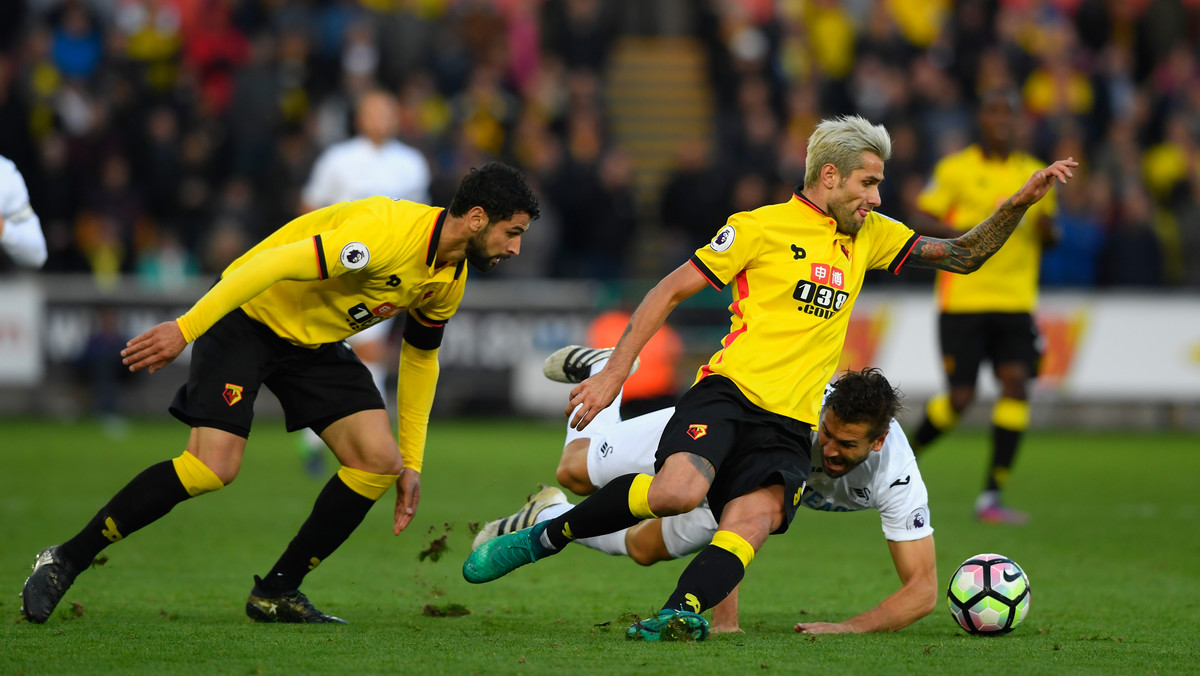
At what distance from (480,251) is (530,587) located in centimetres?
199

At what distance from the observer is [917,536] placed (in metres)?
5.45

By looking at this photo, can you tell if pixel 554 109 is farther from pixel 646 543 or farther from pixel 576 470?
pixel 646 543

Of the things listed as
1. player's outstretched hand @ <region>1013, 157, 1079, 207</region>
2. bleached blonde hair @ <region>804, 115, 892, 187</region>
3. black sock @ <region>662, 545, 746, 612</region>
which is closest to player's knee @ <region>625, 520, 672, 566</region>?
black sock @ <region>662, 545, 746, 612</region>

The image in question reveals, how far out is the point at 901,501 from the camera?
17.9 ft

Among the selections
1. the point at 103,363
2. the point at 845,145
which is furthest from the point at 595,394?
the point at 103,363

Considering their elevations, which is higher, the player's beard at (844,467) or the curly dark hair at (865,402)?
the curly dark hair at (865,402)

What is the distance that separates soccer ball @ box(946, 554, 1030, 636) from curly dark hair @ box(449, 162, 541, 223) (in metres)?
2.15

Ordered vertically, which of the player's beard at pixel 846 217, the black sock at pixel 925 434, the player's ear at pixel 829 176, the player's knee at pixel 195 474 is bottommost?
the black sock at pixel 925 434

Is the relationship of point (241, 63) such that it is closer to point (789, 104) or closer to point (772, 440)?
point (789, 104)

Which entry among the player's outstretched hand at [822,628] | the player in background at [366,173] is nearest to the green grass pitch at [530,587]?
the player's outstretched hand at [822,628]

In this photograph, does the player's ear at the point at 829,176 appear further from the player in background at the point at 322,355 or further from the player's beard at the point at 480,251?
the player's beard at the point at 480,251

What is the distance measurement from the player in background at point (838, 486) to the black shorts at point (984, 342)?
3.36m

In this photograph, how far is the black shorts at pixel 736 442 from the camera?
5125mm

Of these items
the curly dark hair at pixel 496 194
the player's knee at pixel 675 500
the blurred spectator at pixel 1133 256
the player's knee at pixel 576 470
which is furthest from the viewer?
the blurred spectator at pixel 1133 256
